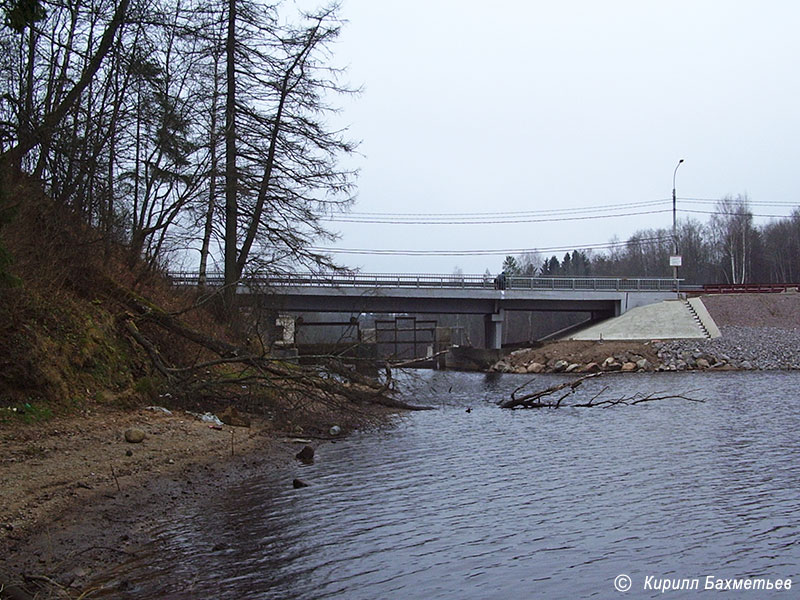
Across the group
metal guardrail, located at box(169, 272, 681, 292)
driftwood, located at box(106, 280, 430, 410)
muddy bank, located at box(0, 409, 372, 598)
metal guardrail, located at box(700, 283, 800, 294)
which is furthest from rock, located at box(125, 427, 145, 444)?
metal guardrail, located at box(700, 283, 800, 294)

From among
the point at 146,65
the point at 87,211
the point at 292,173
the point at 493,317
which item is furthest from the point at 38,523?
the point at 493,317

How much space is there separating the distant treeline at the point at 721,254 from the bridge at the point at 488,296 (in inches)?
970

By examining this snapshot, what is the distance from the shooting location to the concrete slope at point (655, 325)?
53.9 metres

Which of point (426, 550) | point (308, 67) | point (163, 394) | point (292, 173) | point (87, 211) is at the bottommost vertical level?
point (426, 550)

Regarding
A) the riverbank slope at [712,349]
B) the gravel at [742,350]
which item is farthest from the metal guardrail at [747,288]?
the gravel at [742,350]

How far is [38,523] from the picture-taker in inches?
344

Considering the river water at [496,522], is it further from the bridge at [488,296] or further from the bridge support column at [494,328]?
the bridge support column at [494,328]

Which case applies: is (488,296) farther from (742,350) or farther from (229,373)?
(229,373)

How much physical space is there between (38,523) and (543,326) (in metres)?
100

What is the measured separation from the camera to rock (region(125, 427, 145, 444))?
1309 cm

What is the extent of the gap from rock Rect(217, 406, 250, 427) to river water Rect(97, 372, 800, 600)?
193 centimetres

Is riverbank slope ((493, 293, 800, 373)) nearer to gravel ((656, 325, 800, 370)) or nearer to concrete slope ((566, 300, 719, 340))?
gravel ((656, 325, 800, 370))

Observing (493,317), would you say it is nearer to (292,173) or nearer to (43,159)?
(292,173)

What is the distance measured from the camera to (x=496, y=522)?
10.7 metres
